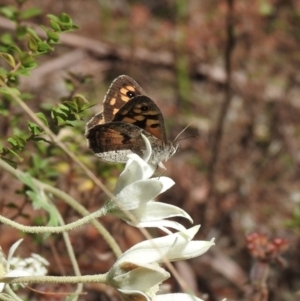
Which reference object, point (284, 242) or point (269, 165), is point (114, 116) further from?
point (269, 165)

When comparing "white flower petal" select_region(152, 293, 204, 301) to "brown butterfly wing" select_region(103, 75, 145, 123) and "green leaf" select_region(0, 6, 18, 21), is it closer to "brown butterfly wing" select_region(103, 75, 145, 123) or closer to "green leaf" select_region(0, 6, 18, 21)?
"brown butterfly wing" select_region(103, 75, 145, 123)

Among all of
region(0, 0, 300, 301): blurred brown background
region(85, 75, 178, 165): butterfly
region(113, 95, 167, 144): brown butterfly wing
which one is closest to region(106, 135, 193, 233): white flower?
region(85, 75, 178, 165): butterfly

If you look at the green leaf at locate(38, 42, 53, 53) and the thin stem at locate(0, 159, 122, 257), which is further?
the thin stem at locate(0, 159, 122, 257)

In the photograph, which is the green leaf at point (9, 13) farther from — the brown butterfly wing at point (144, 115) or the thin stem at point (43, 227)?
the thin stem at point (43, 227)

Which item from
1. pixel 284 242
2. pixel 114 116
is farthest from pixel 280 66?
pixel 114 116

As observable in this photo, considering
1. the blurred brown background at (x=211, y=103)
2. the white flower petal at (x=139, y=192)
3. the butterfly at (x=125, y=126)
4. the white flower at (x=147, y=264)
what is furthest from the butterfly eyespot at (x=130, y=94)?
the blurred brown background at (x=211, y=103)

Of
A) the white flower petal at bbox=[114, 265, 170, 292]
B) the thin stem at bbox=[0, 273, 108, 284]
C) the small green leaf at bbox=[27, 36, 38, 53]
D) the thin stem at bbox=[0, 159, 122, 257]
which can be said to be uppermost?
the small green leaf at bbox=[27, 36, 38, 53]

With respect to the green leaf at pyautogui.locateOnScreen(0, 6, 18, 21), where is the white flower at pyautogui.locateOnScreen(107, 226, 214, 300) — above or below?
below

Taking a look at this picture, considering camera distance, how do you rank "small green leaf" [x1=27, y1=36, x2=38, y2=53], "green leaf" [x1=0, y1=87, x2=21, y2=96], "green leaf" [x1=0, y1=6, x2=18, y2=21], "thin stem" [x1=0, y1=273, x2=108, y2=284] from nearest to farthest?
"thin stem" [x1=0, y1=273, x2=108, y2=284], "green leaf" [x1=0, y1=87, x2=21, y2=96], "small green leaf" [x1=27, y1=36, x2=38, y2=53], "green leaf" [x1=0, y1=6, x2=18, y2=21]

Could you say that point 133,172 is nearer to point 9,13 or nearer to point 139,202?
point 139,202
